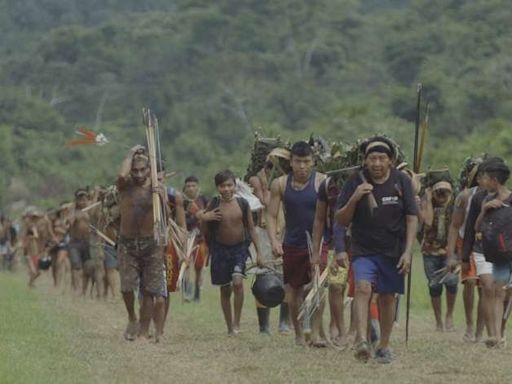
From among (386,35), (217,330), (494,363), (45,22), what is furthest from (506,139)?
(45,22)

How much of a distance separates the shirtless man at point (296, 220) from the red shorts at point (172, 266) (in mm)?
1753

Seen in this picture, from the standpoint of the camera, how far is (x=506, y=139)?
5084 centimetres

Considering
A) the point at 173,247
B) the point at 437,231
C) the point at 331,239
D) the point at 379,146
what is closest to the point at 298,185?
the point at 331,239

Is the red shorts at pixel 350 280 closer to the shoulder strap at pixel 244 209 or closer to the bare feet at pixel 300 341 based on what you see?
the bare feet at pixel 300 341

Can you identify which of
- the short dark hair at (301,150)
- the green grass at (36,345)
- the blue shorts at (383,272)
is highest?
the short dark hair at (301,150)

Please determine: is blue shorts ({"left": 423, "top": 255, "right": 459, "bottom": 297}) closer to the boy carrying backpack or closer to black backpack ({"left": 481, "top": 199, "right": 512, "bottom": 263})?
the boy carrying backpack

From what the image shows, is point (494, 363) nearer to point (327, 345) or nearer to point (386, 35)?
point (327, 345)

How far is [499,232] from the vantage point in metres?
16.8

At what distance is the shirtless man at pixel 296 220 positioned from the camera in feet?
56.1

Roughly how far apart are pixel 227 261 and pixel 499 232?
12.3 feet

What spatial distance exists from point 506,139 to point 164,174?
109 ft

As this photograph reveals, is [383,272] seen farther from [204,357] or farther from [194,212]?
[194,212]

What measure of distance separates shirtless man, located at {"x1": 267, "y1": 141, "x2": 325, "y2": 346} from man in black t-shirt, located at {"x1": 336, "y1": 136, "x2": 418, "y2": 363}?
6.10ft

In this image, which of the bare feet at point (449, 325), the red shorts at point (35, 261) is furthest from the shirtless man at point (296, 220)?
the red shorts at point (35, 261)
